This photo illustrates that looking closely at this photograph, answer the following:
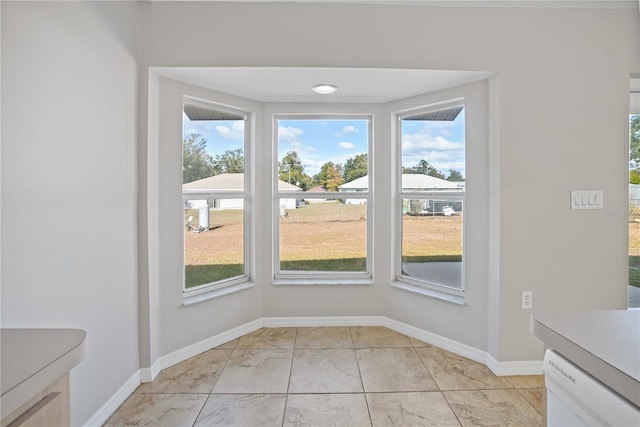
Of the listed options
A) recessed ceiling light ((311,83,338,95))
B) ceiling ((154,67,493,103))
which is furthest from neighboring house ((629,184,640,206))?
recessed ceiling light ((311,83,338,95))

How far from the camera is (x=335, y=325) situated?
111 inches

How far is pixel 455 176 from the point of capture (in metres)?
2.49

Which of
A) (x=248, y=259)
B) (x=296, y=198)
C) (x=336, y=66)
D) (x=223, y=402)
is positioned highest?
(x=336, y=66)

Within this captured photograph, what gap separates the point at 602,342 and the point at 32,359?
1416 mm

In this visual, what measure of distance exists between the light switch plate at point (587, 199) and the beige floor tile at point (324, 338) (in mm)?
1946

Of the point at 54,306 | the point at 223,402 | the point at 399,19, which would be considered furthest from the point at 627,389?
the point at 399,19

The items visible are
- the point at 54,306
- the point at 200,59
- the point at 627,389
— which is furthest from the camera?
the point at 200,59

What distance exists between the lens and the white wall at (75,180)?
1.18 m

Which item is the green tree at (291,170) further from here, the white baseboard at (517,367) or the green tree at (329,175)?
the white baseboard at (517,367)

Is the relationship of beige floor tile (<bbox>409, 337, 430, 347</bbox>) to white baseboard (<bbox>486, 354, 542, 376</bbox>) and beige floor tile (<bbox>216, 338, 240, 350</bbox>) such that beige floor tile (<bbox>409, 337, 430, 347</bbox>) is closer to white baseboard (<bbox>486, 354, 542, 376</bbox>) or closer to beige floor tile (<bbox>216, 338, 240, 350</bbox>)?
white baseboard (<bbox>486, 354, 542, 376</bbox>)

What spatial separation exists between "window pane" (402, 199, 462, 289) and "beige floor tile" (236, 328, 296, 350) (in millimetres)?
1202

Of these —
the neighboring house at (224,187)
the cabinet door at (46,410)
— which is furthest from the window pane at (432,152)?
the cabinet door at (46,410)

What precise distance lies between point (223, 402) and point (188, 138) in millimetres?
1889

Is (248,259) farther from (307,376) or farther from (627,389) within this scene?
(627,389)
